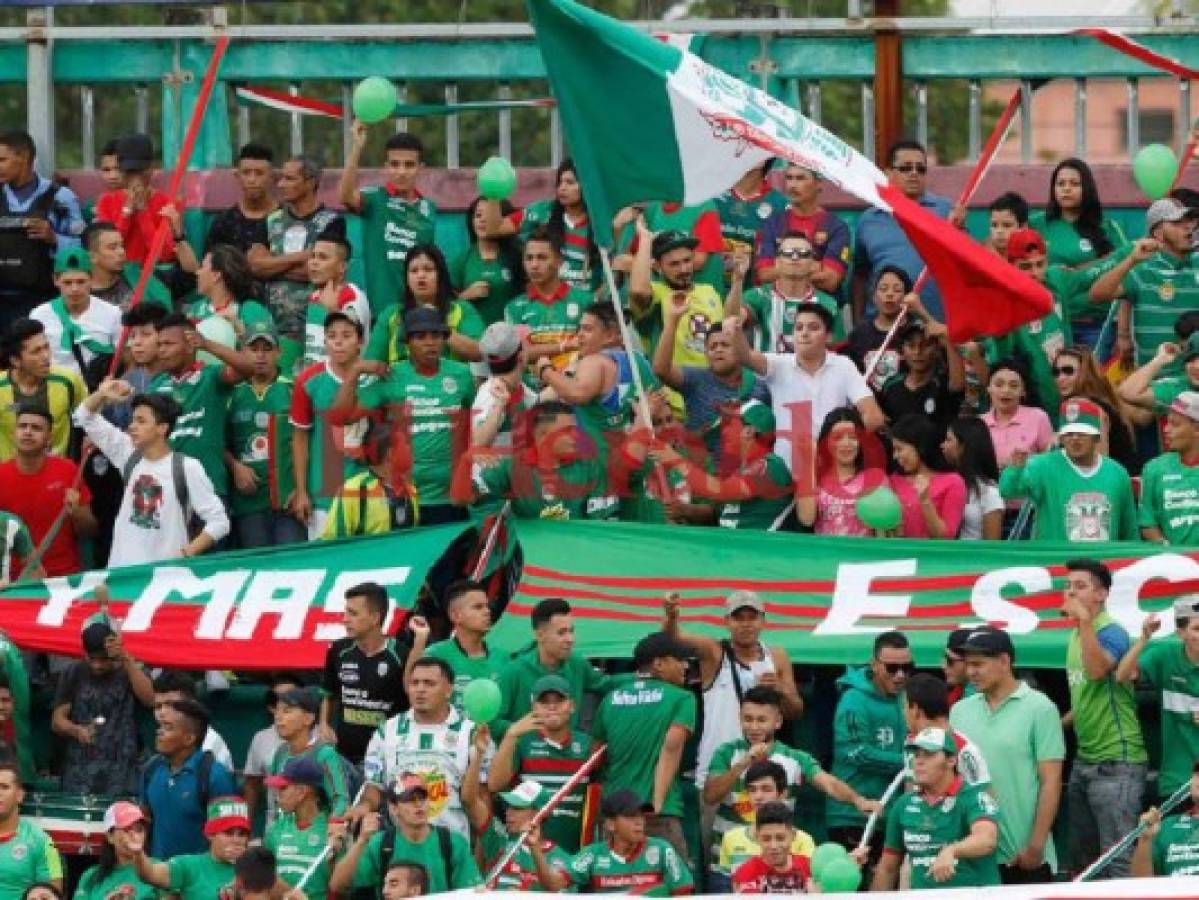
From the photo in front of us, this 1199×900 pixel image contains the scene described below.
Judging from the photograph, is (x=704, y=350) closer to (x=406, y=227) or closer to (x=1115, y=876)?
(x=406, y=227)

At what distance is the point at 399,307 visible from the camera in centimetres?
2103

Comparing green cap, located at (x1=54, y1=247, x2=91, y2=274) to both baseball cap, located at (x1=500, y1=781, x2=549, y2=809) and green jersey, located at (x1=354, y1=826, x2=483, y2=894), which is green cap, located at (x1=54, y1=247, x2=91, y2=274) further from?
baseball cap, located at (x1=500, y1=781, x2=549, y2=809)

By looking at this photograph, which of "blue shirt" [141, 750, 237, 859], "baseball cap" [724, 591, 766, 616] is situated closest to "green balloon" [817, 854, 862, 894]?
"baseball cap" [724, 591, 766, 616]

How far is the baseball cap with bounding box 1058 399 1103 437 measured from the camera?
19109 millimetres

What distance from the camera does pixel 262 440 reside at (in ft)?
68.5

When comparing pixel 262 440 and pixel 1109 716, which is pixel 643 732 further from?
pixel 262 440

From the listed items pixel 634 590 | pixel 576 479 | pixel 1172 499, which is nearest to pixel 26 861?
pixel 634 590

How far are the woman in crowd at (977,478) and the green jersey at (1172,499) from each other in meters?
0.82

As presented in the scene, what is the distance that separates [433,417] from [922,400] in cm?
259

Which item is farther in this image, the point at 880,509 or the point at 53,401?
the point at 53,401

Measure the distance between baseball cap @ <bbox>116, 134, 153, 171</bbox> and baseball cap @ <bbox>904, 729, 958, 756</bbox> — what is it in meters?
7.13

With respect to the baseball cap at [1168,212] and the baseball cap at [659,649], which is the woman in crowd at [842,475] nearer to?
the baseball cap at [659,649]

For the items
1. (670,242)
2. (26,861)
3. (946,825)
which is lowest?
(26,861)

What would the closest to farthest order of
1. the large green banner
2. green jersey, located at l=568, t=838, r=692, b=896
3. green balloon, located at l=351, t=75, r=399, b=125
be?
1. green jersey, located at l=568, t=838, r=692, b=896
2. the large green banner
3. green balloon, located at l=351, t=75, r=399, b=125
